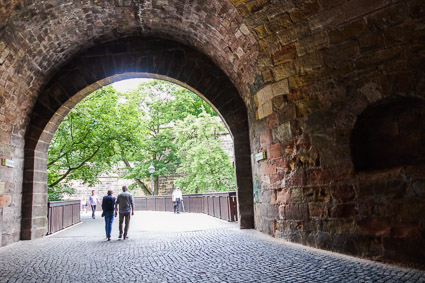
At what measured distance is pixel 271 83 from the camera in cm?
543

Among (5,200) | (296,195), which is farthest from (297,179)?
(5,200)

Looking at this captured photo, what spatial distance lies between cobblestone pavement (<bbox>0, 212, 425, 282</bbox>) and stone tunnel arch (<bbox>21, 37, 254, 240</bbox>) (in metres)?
1.40

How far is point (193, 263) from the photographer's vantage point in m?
4.06

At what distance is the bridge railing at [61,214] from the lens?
7.95m

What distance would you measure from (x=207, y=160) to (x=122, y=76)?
969 cm

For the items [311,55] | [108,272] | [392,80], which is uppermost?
[311,55]

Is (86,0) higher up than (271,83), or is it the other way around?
(86,0)

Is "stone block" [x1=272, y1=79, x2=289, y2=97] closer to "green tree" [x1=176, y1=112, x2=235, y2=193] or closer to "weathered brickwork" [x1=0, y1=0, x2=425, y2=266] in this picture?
"weathered brickwork" [x1=0, y1=0, x2=425, y2=266]

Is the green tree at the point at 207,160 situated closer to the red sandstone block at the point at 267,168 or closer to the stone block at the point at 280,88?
the red sandstone block at the point at 267,168

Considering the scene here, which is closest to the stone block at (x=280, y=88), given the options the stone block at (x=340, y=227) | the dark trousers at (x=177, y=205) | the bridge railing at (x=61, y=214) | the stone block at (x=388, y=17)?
the stone block at (x=388, y=17)

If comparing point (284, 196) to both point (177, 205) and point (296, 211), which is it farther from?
point (177, 205)

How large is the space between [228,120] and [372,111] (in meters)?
3.47

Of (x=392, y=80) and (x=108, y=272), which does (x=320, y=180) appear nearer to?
(x=392, y=80)

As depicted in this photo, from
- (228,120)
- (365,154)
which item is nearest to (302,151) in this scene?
(365,154)
